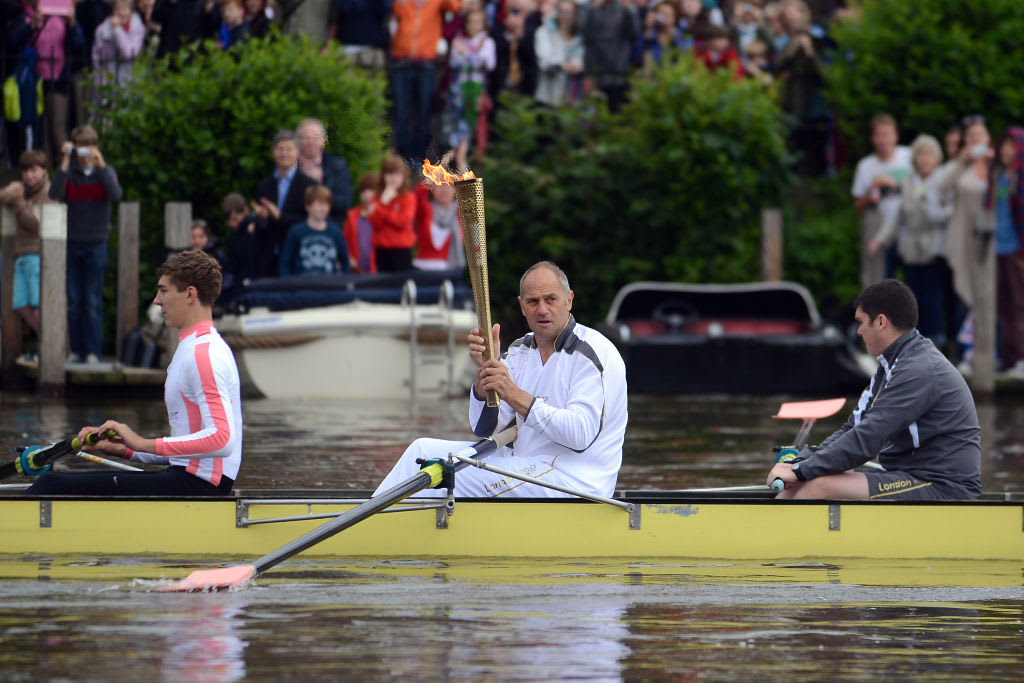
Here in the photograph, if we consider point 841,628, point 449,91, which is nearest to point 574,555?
point 841,628

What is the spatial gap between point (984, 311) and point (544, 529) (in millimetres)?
10027

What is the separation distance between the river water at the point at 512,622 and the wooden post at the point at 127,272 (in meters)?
8.64

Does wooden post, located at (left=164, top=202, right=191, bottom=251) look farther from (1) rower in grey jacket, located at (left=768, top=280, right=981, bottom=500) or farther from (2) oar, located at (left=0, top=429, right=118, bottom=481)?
(1) rower in grey jacket, located at (left=768, top=280, right=981, bottom=500)

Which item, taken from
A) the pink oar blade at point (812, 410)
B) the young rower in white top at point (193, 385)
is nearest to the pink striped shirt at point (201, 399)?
the young rower in white top at point (193, 385)

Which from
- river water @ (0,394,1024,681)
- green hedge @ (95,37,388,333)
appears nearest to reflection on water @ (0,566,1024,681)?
river water @ (0,394,1024,681)

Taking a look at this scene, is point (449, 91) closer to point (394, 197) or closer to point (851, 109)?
point (394, 197)

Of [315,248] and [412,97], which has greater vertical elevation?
[412,97]

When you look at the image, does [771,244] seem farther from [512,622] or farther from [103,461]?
[512,622]

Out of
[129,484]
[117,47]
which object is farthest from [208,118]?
[129,484]

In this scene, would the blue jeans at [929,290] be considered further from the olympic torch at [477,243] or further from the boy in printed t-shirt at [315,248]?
the olympic torch at [477,243]

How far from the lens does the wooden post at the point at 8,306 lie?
1744cm

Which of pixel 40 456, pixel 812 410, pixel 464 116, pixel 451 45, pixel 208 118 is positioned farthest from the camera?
pixel 464 116

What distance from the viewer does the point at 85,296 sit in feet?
56.3

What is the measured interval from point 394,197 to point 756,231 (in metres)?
4.67
